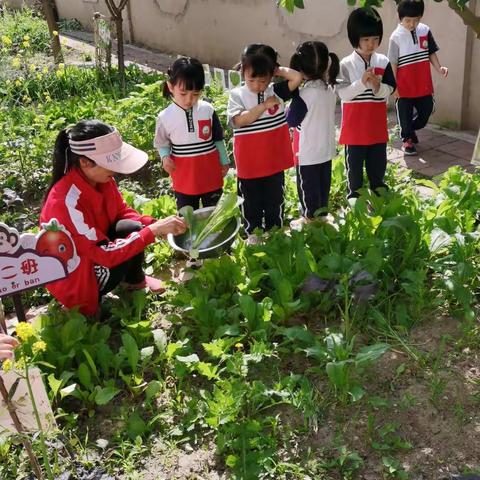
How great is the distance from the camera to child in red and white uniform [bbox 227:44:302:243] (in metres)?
3.66

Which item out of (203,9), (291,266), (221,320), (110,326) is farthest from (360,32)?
(203,9)

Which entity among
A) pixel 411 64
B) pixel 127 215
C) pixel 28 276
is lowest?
pixel 127 215

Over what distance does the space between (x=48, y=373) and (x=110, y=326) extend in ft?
1.76

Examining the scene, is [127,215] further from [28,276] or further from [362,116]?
[362,116]

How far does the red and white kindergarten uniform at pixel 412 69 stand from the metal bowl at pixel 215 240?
2.85 meters

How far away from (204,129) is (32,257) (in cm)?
152

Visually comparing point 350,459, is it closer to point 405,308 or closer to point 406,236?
point 405,308

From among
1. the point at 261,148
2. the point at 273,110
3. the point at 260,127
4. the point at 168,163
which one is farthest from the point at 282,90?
the point at 168,163

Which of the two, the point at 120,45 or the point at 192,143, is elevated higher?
the point at 120,45

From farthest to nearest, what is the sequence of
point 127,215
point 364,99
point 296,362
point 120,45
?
point 120,45 < point 364,99 < point 127,215 < point 296,362

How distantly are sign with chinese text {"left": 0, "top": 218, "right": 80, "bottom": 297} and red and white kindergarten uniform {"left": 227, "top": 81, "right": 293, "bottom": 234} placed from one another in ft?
4.69

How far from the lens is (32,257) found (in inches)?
106

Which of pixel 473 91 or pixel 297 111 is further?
pixel 473 91

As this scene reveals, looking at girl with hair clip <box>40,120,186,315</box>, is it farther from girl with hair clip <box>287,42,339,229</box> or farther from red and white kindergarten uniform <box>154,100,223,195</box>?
girl with hair clip <box>287,42,339,229</box>
